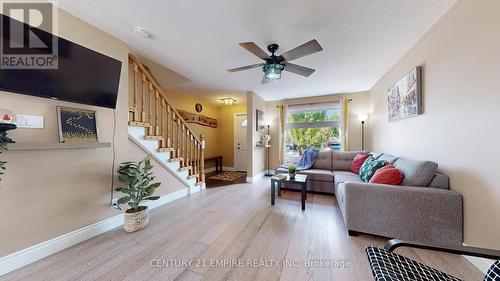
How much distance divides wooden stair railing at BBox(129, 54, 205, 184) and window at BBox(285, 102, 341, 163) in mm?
2868

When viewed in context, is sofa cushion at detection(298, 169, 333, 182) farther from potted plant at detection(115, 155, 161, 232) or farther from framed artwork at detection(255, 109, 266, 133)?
potted plant at detection(115, 155, 161, 232)

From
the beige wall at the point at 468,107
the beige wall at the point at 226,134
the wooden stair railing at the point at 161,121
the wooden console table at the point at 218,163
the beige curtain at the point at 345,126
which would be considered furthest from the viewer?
the beige wall at the point at 226,134

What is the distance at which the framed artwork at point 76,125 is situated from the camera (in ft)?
5.97

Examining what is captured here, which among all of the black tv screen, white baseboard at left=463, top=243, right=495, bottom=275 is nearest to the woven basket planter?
Answer: the black tv screen

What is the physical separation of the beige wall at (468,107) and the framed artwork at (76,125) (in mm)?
3811

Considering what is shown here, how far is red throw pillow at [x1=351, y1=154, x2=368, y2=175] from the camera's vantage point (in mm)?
3611

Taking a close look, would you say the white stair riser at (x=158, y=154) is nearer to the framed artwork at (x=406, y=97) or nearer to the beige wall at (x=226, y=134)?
the beige wall at (x=226, y=134)

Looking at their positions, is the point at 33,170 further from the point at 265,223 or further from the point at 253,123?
the point at 253,123

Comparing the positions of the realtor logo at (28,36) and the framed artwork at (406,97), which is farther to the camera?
the framed artwork at (406,97)

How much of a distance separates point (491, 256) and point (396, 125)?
262 cm

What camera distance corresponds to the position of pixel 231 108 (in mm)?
6391

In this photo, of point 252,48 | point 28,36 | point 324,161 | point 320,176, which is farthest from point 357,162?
point 28,36

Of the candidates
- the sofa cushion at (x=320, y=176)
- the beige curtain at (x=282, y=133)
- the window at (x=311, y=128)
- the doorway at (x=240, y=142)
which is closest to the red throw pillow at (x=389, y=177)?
the sofa cushion at (x=320, y=176)

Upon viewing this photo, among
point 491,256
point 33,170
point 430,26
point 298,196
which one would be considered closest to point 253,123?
point 298,196
